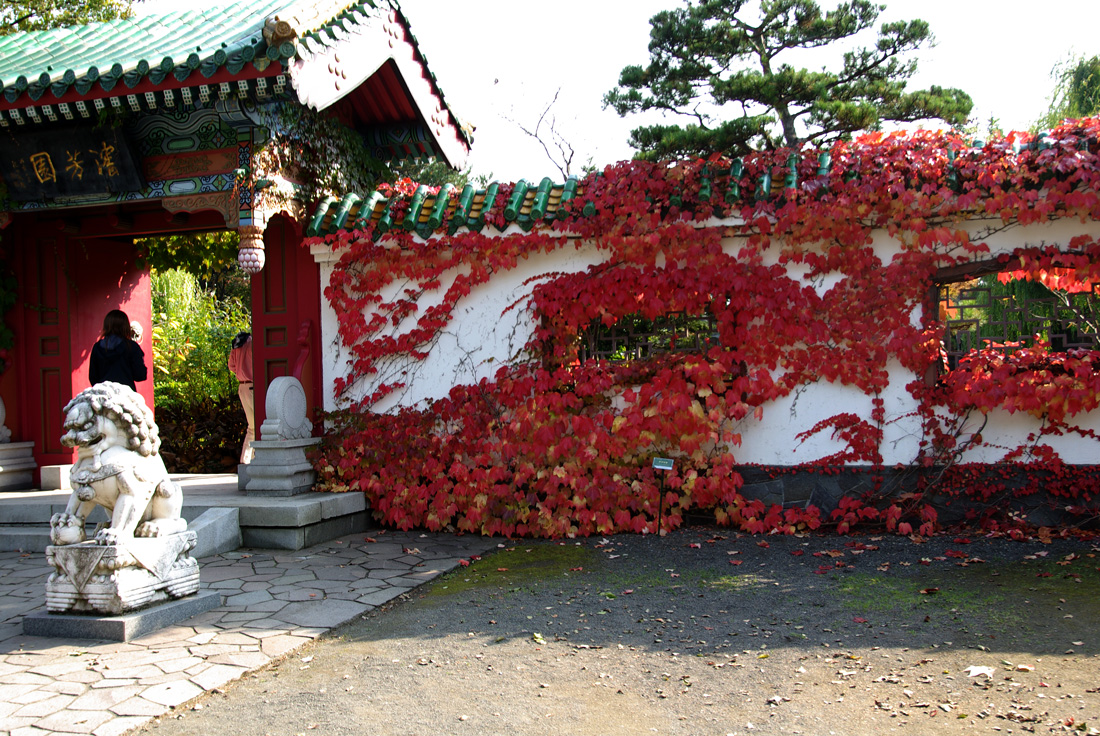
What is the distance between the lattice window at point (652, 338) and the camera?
280 inches

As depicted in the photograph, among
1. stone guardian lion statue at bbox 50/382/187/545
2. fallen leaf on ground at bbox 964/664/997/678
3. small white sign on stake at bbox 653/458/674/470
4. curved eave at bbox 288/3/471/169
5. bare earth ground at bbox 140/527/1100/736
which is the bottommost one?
bare earth ground at bbox 140/527/1100/736

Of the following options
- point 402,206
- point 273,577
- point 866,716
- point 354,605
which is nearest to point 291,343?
point 402,206

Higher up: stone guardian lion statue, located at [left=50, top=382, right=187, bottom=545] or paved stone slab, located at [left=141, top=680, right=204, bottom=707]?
stone guardian lion statue, located at [left=50, top=382, right=187, bottom=545]

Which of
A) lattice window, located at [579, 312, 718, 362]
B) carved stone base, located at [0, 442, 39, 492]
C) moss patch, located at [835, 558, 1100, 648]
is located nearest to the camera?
moss patch, located at [835, 558, 1100, 648]

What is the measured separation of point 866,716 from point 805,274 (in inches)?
165

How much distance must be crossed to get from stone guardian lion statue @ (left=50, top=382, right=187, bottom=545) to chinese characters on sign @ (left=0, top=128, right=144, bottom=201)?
372cm

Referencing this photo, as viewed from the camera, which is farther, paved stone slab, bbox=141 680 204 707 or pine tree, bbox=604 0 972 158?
pine tree, bbox=604 0 972 158

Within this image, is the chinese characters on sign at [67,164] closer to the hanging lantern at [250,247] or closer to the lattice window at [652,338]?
the hanging lantern at [250,247]

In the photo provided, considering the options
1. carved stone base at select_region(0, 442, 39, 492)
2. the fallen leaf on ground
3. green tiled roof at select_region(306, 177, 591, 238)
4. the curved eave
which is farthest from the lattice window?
carved stone base at select_region(0, 442, 39, 492)

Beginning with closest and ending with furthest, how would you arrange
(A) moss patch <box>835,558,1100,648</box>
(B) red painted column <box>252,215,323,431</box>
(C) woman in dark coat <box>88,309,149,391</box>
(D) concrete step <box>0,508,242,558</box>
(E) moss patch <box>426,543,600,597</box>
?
(A) moss patch <box>835,558,1100,648</box>
(E) moss patch <box>426,543,600,597</box>
(D) concrete step <box>0,508,242,558</box>
(C) woman in dark coat <box>88,309,149,391</box>
(B) red painted column <box>252,215,323,431</box>

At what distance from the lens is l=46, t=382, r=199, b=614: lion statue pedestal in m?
4.36

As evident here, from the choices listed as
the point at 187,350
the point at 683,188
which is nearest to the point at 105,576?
the point at 683,188

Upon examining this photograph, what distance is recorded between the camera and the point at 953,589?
4.89 metres

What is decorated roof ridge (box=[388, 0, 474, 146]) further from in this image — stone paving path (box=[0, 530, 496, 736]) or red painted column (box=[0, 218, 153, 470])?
stone paving path (box=[0, 530, 496, 736])
